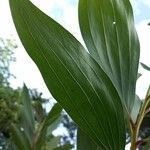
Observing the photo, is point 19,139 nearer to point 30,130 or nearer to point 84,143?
point 30,130

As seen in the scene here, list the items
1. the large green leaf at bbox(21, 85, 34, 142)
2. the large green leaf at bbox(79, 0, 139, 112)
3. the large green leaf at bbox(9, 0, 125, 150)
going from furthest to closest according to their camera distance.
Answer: the large green leaf at bbox(21, 85, 34, 142), the large green leaf at bbox(79, 0, 139, 112), the large green leaf at bbox(9, 0, 125, 150)

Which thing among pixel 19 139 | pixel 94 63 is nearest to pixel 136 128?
pixel 94 63

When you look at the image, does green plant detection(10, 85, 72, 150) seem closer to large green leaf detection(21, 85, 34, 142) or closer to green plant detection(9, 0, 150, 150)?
large green leaf detection(21, 85, 34, 142)

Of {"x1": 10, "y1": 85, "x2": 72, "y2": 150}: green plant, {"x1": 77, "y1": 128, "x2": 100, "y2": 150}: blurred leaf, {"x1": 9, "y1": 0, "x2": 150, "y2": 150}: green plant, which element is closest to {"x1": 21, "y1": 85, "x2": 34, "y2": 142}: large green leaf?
{"x1": 10, "y1": 85, "x2": 72, "y2": 150}: green plant

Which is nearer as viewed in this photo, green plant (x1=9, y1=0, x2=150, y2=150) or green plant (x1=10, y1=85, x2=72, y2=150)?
green plant (x1=9, y1=0, x2=150, y2=150)

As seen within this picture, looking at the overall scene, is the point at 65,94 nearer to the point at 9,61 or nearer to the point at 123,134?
the point at 123,134

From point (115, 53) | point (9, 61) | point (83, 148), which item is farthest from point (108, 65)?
point (9, 61)
